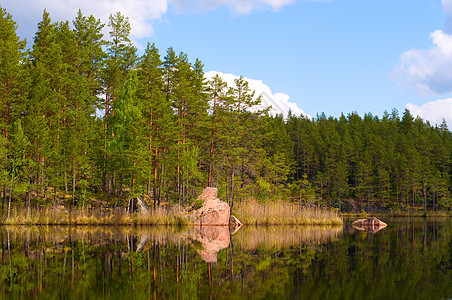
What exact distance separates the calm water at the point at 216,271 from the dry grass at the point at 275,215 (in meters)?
16.7

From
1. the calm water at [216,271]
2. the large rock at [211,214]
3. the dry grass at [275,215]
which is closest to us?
the calm water at [216,271]

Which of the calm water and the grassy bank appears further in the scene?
the grassy bank

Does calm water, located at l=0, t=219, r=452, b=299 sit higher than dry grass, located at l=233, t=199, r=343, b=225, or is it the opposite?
calm water, located at l=0, t=219, r=452, b=299

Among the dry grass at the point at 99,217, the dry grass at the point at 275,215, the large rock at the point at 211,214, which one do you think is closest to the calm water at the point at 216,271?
the dry grass at the point at 99,217

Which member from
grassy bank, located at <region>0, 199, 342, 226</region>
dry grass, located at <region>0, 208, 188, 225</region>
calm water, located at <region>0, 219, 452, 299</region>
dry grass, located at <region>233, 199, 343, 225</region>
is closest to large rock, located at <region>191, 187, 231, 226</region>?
grassy bank, located at <region>0, 199, 342, 226</region>

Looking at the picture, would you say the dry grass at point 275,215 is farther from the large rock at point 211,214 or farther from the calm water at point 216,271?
the calm water at point 216,271

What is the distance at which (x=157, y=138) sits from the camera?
1358 inches

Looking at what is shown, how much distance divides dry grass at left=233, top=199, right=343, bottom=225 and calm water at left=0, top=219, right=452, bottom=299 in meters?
16.7

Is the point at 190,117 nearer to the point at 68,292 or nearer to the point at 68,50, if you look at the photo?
the point at 68,50

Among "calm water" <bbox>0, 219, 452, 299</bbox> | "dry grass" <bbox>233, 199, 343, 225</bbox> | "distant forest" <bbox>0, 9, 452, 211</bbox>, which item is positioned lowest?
"dry grass" <bbox>233, 199, 343, 225</bbox>

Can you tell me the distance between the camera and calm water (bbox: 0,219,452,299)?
352 inches

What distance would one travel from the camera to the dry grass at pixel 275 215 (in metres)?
34.8

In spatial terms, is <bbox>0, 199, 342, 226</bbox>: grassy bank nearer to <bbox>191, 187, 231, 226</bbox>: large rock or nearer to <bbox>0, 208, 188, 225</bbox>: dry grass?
<bbox>0, 208, 188, 225</bbox>: dry grass

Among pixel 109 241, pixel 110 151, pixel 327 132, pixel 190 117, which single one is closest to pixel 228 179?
pixel 190 117
